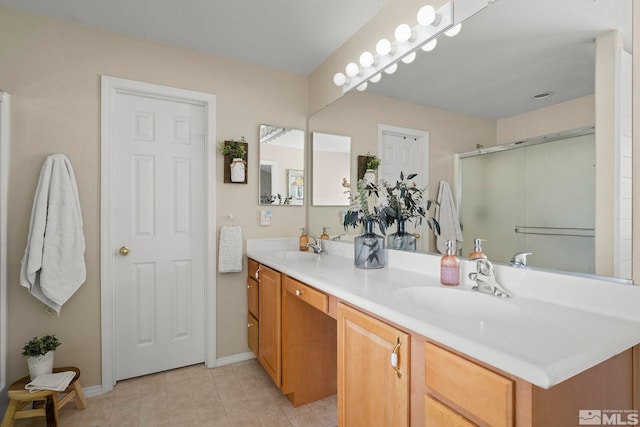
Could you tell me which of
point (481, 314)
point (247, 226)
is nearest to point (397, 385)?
point (481, 314)

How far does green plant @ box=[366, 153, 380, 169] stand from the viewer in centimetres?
191

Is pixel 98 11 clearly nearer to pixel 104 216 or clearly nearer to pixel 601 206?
pixel 104 216

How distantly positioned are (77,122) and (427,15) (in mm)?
2131

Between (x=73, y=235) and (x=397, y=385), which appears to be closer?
(x=397, y=385)

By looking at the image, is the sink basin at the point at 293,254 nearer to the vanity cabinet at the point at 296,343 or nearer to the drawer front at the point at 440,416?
the vanity cabinet at the point at 296,343

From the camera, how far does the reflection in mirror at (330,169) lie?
7.25 ft

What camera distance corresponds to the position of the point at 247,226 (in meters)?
2.46

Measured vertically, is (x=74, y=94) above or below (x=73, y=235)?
above

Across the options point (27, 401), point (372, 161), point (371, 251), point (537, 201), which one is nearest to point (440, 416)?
point (537, 201)

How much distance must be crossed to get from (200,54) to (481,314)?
2.44 meters

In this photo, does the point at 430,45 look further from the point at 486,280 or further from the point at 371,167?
the point at 486,280

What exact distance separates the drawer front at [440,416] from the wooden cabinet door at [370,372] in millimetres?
85

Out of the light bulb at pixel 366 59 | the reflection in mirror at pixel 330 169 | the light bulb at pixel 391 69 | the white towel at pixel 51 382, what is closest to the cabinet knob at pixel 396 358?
the reflection in mirror at pixel 330 169

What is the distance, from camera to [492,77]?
133 cm
